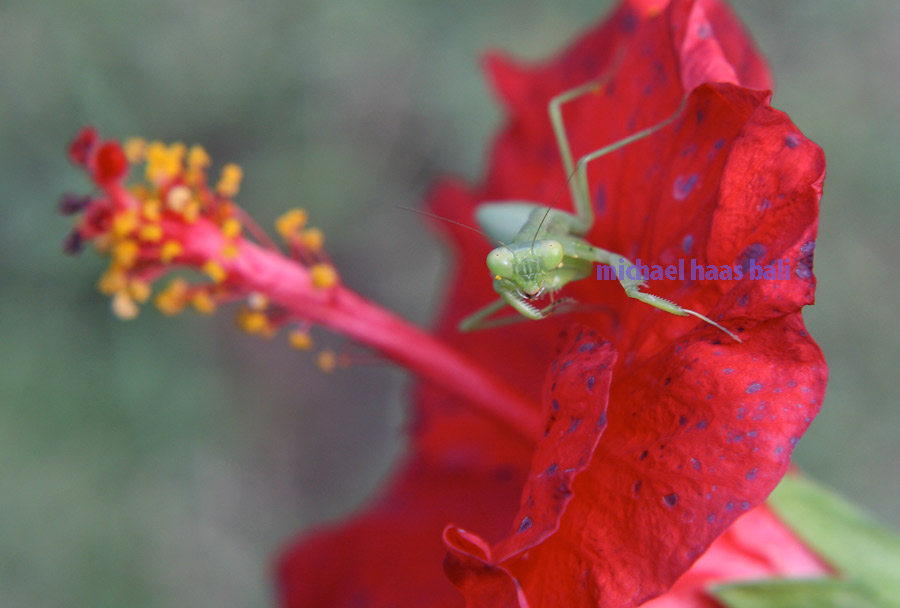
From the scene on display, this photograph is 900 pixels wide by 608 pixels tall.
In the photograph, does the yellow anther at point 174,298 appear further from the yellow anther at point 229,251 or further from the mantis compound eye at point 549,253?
the mantis compound eye at point 549,253

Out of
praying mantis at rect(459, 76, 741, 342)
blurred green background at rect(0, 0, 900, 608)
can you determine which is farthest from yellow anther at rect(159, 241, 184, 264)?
blurred green background at rect(0, 0, 900, 608)

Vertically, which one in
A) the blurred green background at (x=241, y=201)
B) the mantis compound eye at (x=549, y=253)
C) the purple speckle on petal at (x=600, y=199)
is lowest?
the blurred green background at (x=241, y=201)

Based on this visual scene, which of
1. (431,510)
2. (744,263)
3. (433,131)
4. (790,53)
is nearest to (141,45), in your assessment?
(433,131)

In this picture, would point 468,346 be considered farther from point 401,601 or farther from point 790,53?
point 790,53

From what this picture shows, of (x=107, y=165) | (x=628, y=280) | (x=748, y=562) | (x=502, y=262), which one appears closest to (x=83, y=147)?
(x=107, y=165)

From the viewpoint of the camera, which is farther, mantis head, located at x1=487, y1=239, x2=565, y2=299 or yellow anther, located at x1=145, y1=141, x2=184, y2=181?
yellow anther, located at x1=145, y1=141, x2=184, y2=181

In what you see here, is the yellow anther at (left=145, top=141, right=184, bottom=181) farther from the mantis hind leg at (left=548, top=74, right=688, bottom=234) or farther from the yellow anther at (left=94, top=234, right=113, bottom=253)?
the mantis hind leg at (left=548, top=74, right=688, bottom=234)


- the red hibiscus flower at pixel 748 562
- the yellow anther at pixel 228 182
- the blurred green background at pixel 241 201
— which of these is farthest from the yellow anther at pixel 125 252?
the blurred green background at pixel 241 201

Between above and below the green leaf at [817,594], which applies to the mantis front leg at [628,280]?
above
